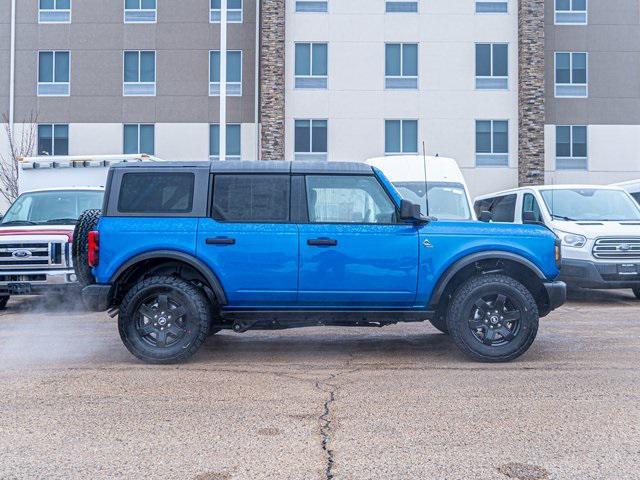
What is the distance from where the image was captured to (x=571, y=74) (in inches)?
1113

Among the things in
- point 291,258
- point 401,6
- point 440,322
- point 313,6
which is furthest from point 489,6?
point 291,258

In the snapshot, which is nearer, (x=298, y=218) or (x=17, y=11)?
(x=298, y=218)

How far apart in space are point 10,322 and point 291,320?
5555mm

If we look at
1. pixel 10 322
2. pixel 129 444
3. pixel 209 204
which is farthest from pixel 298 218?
pixel 10 322

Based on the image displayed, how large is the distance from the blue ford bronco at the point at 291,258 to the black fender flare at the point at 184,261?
0.01 m

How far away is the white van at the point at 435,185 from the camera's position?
11.7m

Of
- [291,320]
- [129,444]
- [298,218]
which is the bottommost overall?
[129,444]

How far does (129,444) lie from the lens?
4.54 m

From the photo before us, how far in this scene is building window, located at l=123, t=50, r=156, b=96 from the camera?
28.0 metres

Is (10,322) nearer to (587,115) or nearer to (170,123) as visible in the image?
(170,123)

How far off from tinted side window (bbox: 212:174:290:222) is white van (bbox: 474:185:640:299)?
5.54 metres

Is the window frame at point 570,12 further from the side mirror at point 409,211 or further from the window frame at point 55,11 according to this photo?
the side mirror at point 409,211

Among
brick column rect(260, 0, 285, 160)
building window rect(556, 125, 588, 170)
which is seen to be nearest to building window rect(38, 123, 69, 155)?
brick column rect(260, 0, 285, 160)

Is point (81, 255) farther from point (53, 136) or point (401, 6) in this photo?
point (53, 136)
